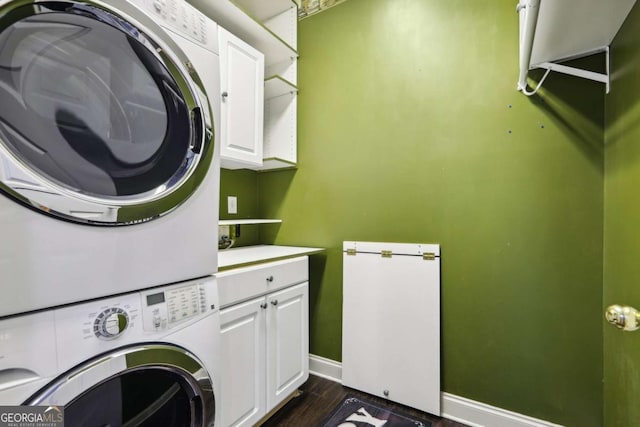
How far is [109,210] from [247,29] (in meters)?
1.52

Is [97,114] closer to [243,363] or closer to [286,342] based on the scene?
[243,363]

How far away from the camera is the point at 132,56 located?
0.73 meters

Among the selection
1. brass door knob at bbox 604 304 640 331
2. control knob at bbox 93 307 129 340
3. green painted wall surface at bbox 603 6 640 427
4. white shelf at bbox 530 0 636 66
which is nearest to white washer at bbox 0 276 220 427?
control knob at bbox 93 307 129 340

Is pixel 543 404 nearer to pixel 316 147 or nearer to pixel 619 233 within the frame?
pixel 619 233

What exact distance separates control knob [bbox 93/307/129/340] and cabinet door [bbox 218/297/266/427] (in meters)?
0.52

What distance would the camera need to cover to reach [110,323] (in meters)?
0.65

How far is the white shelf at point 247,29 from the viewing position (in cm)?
150

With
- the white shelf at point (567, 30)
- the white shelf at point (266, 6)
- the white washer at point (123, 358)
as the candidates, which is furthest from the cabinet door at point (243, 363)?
the white shelf at point (266, 6)

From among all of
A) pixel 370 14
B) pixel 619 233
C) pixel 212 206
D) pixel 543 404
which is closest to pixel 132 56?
pixel 212 206

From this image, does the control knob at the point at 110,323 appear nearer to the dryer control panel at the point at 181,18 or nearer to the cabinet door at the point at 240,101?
the dryer control panel at the point at 181,18

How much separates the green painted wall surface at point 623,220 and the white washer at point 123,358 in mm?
1292

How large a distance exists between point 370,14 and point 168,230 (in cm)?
178

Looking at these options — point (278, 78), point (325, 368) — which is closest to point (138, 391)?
point (325, 368)

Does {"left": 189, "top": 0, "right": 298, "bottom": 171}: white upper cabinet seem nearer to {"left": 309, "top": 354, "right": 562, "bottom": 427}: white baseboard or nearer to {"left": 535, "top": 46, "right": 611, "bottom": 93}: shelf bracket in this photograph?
{"left": 535, "top": 46, "right": 611, "bottom": 93}: shelf bracket
